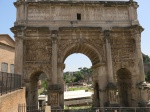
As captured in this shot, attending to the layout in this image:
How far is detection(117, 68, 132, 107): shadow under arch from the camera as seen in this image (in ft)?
60.3

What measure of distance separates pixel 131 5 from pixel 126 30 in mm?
2583

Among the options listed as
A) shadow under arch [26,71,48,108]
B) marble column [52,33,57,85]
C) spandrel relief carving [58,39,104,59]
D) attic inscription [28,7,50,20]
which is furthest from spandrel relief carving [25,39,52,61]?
attic inscription [28,7,50,20]

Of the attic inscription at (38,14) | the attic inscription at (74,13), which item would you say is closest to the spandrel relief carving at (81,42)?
the attic inscription at (74,13)

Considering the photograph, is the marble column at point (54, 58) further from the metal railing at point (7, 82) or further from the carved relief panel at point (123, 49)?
the carved relief panel at point (123, 49)

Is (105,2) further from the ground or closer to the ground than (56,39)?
further from the ground

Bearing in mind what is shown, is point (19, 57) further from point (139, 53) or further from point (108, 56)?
point (139, 53)

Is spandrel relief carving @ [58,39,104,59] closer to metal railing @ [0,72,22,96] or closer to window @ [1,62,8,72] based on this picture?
metal railing @ [0,72,22,96]

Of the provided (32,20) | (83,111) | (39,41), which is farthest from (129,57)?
(32,20)

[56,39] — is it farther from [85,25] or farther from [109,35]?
[109,35]

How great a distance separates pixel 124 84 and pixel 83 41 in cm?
583

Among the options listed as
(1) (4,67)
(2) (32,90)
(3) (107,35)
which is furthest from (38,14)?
(1) (4,67)

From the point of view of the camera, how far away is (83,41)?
17.8m

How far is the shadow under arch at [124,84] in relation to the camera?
18.4 m

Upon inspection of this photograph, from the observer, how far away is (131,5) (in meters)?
19.0
